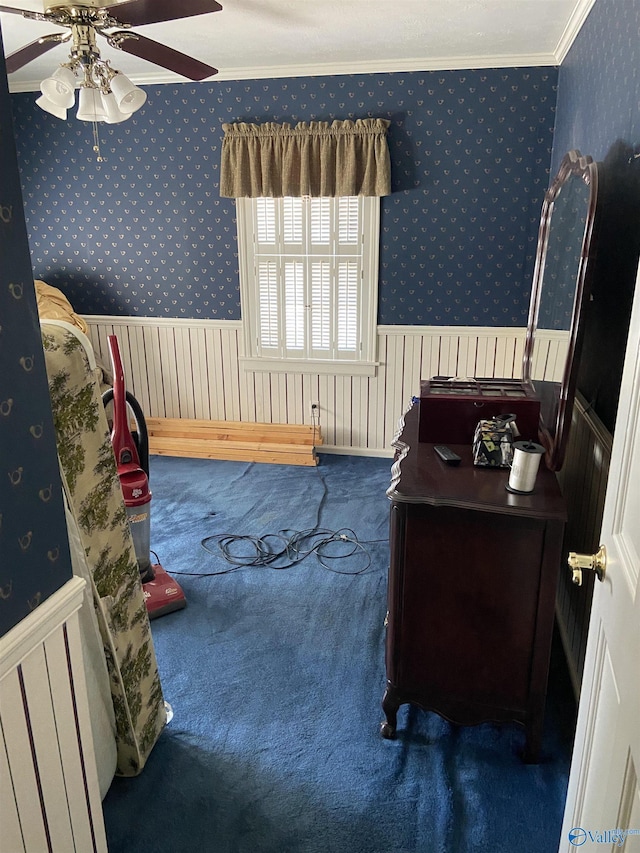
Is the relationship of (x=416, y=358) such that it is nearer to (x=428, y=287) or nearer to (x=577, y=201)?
(x=428, y=287)

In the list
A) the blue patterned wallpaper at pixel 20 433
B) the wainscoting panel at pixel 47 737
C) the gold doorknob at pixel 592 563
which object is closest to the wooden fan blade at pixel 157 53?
the blue patterned wallpaper at pixel 20 433

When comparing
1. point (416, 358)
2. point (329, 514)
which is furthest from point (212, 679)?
point (416, 358)

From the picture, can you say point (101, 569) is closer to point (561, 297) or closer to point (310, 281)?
point (561, 297)

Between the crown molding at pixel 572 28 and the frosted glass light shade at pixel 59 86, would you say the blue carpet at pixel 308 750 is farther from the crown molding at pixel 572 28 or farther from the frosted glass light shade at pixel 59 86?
the crown molding at pixel 572 28

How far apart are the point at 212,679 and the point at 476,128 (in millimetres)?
3521

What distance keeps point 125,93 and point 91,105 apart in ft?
0.74

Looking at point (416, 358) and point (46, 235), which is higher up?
point (46, 235)

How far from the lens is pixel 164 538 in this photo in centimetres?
338

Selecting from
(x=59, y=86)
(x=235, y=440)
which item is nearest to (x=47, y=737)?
(x=59, y=86)

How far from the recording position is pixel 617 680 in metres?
1.00

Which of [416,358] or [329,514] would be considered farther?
[416,358]

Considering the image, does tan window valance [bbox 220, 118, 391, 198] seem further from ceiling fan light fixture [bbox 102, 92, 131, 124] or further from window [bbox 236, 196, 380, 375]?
ceiling fan light fixture [bbox 102, 92, 131, 124]

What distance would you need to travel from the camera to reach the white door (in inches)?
35.8

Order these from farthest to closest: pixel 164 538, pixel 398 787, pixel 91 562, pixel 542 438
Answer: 1. pixel 164 538
2. pixel 542 438
3. pixel 398 787
4. pixel 91 562
